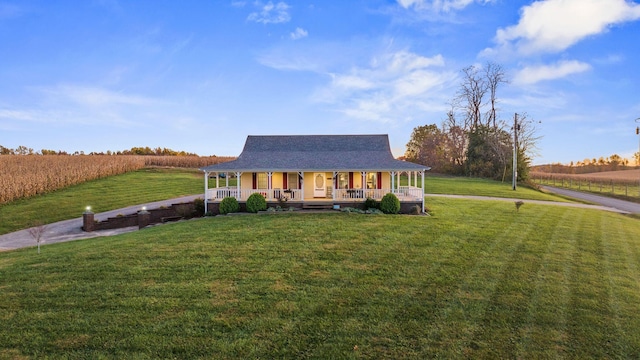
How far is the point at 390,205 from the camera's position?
17.7 m

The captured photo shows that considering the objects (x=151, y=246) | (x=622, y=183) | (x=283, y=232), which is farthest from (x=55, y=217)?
(x=622, y=183)

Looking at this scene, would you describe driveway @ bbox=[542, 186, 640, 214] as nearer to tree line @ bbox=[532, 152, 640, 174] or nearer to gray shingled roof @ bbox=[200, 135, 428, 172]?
gray shingled roof @ bbox=[200, 135, 428, 172]

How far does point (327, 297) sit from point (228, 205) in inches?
506

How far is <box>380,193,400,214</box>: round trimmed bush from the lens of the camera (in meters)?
17.7

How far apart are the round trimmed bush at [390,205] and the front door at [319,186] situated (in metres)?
5.05

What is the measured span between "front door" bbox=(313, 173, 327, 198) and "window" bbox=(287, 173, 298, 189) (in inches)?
49.5

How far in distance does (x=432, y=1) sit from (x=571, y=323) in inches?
702

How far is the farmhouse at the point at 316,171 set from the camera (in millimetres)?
19469

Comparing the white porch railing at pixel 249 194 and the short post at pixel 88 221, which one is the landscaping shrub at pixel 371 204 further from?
the short post at pixel 88 221

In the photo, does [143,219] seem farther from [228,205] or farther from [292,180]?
[292,180]

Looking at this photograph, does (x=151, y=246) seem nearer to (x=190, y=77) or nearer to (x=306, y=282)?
(x=306, y=282)

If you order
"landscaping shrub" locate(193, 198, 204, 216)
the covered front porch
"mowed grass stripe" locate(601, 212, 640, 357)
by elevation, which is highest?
the covered front porch

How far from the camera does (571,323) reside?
595cm

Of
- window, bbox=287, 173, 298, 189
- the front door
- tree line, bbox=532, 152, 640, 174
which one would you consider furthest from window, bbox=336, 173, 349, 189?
tree line, bbox=532, 152, 640, 174
